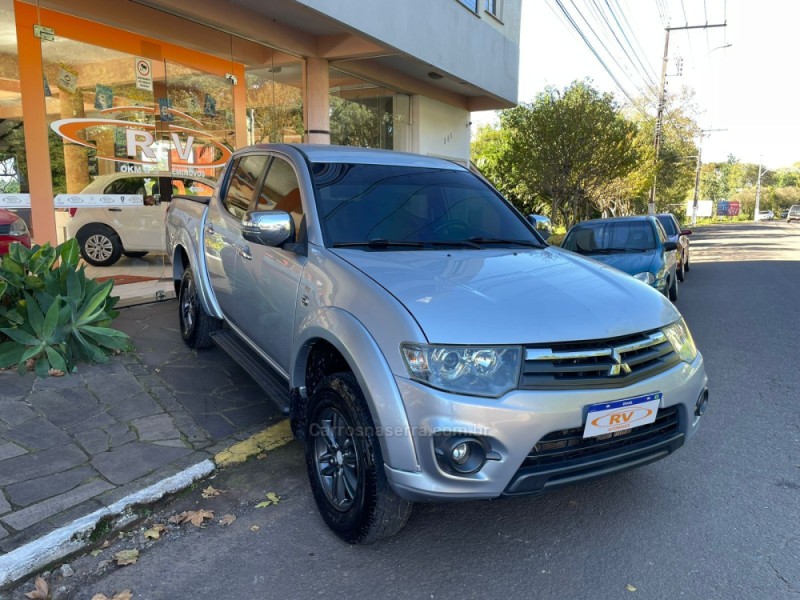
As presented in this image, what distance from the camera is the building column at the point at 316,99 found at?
9875mm

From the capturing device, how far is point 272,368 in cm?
386

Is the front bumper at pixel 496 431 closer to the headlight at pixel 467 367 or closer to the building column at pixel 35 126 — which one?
the headlight at pixel 467 367

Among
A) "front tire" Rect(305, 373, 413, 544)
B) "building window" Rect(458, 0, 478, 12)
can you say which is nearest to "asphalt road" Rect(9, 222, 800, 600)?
"front tire" Rect(305, 373, 413, 544)

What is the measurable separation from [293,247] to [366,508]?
4.95 feet

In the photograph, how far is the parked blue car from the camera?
8.24 m

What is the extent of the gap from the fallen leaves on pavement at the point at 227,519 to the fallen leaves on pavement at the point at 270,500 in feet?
0.56

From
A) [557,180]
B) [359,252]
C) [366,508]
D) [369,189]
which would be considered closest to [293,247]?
[359,252]

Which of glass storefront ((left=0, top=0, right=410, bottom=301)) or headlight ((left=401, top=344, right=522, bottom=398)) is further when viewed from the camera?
glass storefront ((left=0, top=0, right=410, bottom=301))

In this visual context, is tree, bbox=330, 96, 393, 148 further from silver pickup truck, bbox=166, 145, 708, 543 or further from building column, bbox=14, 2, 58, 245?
silver pickup truck, bbox=166, 145, 708, 543

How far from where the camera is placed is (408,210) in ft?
12.4

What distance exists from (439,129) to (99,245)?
867 cm

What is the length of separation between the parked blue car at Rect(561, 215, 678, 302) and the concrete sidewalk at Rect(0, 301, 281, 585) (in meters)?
5.74

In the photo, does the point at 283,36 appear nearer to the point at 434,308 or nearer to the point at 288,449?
the point at 288,449

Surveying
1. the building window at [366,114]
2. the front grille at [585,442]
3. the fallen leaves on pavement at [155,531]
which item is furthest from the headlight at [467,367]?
the building window at [366,114]
